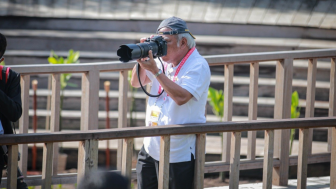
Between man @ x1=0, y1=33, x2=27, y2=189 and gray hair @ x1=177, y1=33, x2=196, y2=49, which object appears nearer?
man @ x1=0, y1=33, x2=27, y2=189

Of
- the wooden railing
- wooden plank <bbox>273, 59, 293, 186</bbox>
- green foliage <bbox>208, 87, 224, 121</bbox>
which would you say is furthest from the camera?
green foliage <bbox>208, 87, 224, 121</bbox>

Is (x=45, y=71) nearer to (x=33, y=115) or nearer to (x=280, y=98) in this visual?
(x=280, y=98)

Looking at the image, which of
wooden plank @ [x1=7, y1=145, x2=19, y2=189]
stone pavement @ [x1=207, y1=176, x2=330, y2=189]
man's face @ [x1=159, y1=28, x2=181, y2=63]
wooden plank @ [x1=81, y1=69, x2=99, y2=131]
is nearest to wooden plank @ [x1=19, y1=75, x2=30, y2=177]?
wooden plank @ [x1=81, y1=69, x2=99, y2=131]

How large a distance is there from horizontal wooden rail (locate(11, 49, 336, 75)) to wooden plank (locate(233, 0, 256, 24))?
2.95 m

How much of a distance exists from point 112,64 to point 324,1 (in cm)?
504

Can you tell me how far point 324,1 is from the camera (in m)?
7.75

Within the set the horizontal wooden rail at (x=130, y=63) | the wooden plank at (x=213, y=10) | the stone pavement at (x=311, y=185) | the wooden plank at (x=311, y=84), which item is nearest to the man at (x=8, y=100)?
the horizontal wooden rail at (x=130, y=63)

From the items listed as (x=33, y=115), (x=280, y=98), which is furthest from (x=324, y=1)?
(x=33, y=115)

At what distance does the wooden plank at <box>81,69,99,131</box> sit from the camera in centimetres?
385

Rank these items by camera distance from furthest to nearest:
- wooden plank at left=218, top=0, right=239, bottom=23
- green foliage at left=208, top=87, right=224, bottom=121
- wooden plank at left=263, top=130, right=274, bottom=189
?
1. wooden plank at left=218, top=0, right=239, bottom=23
2. green foliage at left=208, top=87, right=224, bottom=121
3. wooden plank at left=263, top=130, right=274, bottom=189

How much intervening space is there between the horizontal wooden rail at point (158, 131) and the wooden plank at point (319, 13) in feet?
14.2

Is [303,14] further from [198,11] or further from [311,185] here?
[311,185]

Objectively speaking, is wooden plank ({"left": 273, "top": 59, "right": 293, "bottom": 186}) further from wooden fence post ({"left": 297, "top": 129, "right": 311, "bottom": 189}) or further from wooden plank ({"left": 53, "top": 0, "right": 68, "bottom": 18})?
wooden plank ({"left": 53, "top": 0, "right": 68, "bottom": 18})

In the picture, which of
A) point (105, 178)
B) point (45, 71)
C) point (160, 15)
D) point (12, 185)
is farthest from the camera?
point (160, 15)
